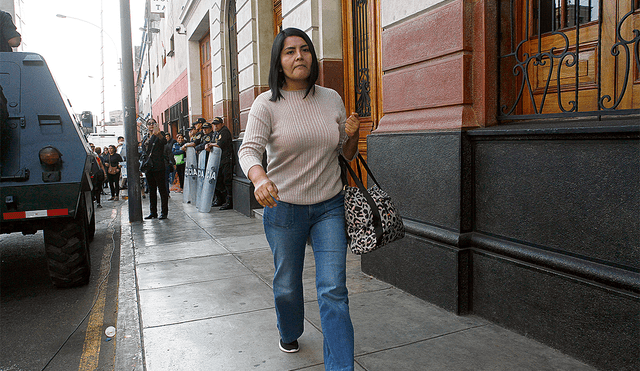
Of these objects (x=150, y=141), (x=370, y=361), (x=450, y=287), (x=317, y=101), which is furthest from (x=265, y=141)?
(x=150, y=141)

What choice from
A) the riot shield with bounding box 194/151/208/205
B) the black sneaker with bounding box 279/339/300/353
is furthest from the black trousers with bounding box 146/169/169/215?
the black sneaker with bounding box 279/339/300/353

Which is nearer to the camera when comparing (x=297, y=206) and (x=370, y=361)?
(x=297, y=206)

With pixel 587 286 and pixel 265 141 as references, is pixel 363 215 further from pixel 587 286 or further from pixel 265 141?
pixel 587 286

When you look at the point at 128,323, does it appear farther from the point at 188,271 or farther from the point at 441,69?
the point at 441,69

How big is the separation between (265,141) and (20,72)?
3996 millimetres

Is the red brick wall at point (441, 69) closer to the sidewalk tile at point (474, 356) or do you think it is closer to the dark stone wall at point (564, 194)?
the dark stone wall at point (564, 194)

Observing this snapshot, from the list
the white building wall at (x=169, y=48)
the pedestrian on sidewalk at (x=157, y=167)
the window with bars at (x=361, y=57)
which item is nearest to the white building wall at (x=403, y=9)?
the window with bars at (x=361, y=57)

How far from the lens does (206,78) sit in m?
16.4

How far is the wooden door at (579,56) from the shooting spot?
3.27 metres

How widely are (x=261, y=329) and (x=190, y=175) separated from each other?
8895mm

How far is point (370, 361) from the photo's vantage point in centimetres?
318

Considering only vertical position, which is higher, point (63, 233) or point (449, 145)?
point (449, 145)

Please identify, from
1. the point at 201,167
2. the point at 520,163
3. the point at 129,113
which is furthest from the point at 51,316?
the point at 201,167

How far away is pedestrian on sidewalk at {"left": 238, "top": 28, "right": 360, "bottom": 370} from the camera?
2.69m
